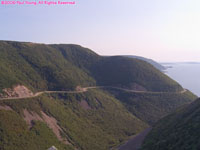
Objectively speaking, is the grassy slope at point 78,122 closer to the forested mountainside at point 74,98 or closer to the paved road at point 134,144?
the forested mountainside at point 74,98

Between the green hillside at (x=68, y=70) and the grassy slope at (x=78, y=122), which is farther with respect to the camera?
the green hillside at (x=68, y=70)

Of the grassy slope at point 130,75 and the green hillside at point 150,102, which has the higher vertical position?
the grassy slope at point 130,75

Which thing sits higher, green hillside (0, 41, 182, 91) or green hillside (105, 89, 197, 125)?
green hillside (0, 41, 182, 91)

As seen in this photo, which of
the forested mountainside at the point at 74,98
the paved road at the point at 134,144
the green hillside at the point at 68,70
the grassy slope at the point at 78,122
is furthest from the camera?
the green hillside at the point at 68,70

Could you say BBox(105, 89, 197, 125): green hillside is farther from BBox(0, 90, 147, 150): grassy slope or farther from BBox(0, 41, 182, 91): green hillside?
BBox(0, 41, 182, 91): green hillside

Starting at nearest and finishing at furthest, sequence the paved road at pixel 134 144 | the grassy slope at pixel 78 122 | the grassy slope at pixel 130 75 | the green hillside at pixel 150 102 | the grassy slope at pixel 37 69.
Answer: the paved road at pixel 134 144 → the grassy slope at pixel 78 122 → the grassy slope at pixel 37 69 → the green hillside at pixel 150 102 → the grassy slope at pixel 130 75

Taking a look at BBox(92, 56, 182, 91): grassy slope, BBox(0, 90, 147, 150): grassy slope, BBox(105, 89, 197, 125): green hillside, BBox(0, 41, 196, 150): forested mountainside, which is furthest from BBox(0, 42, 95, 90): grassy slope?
BBox(105, 89, 197, 125): green hillside

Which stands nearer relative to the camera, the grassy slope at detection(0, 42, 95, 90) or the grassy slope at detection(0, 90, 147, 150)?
the grassy slope at detection(0, 90, 147, 150)

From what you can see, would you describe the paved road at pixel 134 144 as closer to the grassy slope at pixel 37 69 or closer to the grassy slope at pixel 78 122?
the grassy slope at pixel 78 122

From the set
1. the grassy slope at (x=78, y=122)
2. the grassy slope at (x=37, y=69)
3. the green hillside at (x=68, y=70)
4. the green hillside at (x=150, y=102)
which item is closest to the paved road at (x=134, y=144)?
the grassy slope at (x=78, y=122)
